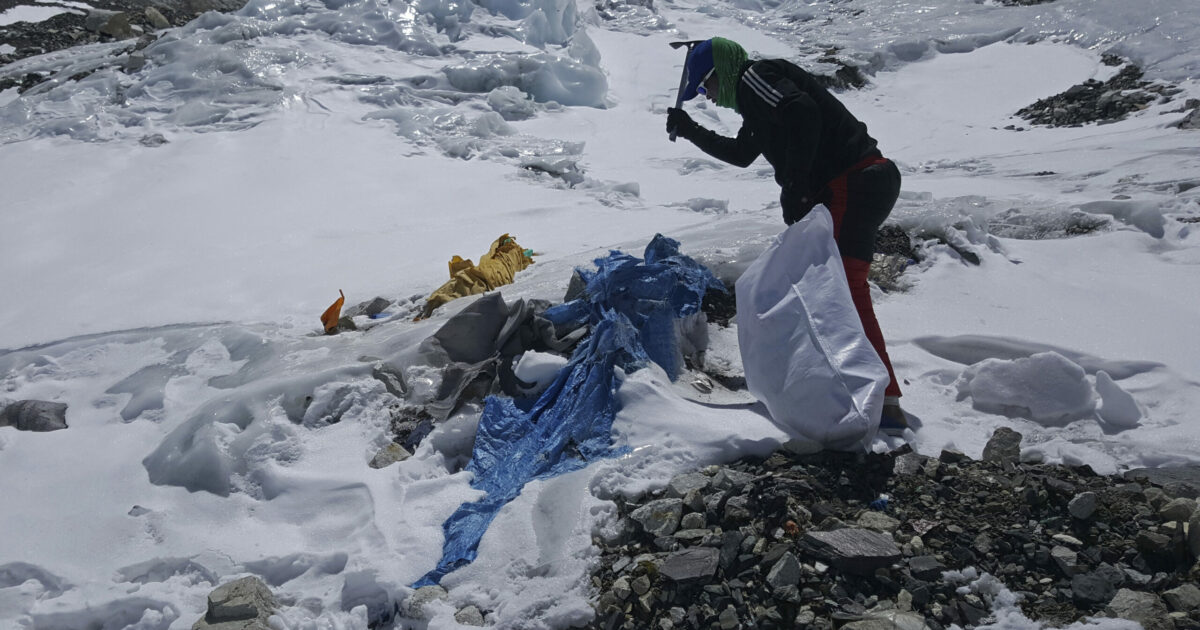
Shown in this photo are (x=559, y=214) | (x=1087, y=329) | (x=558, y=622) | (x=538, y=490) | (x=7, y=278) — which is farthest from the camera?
(x=559, y=214)

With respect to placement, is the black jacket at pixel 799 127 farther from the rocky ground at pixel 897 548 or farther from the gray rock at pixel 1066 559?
the gray rock at pixel 1066 559

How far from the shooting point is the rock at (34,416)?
10.8 ft

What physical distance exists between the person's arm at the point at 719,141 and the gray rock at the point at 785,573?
1.51 meters

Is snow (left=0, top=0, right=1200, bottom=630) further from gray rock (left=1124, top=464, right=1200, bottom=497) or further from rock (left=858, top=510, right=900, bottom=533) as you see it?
rock (left=858, top=510, right=900, bottom=533)

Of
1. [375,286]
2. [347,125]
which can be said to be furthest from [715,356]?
[347,125]

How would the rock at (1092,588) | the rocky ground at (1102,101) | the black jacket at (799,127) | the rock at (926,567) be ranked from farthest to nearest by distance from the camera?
1. the rocky ground at (1102,101)
2. the black jacket at (799,127)
3. the rock at (926,567)
4. the rock at (1092,588)

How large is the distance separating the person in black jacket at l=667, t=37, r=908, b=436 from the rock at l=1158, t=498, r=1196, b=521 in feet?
2.63

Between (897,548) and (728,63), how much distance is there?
176 centimetres

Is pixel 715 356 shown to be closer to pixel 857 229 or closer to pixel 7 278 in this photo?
pixel 857 229

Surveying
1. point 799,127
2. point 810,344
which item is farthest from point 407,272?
point 810,344

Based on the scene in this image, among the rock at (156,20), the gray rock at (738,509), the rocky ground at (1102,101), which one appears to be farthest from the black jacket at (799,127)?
the rock at (156,20)

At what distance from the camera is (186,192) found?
661cm

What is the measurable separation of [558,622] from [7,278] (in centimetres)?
495

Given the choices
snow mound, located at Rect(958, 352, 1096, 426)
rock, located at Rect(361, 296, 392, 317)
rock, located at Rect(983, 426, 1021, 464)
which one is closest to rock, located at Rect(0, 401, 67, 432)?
rock, located at Rect(361, 296, 392, 317)
